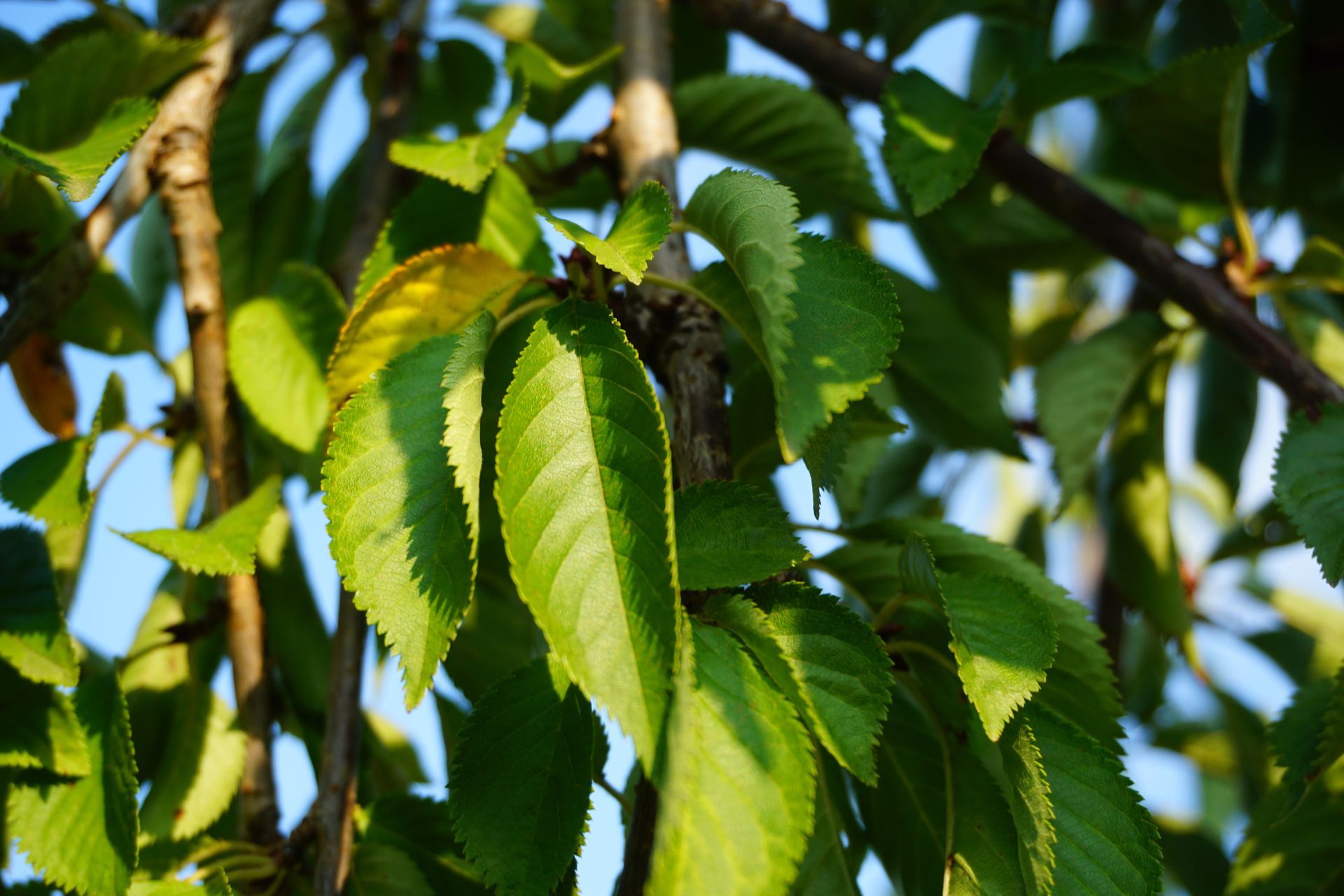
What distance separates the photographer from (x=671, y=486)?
1.42 feet

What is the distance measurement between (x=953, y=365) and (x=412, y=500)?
66 centimetres

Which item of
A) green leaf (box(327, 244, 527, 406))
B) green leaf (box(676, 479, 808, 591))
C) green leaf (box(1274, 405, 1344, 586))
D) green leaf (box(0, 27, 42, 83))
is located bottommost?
green leaf (box(676, 479, 808, 591))

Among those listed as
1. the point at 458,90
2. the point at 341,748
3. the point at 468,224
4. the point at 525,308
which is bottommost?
the point at 341,748

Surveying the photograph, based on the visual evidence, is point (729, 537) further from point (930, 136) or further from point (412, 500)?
point (930, 136)

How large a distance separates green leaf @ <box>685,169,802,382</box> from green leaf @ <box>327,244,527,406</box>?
14 centimetres

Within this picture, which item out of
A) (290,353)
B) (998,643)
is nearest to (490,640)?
(290,353)

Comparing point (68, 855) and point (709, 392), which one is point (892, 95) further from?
point (68, 855)

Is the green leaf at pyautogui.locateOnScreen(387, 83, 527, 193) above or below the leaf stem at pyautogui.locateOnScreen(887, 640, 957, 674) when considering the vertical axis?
above

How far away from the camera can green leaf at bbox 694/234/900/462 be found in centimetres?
42

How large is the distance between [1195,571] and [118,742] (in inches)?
62.1

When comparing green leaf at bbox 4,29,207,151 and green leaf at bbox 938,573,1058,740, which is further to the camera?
green leaf at bbox 4,29,207,151

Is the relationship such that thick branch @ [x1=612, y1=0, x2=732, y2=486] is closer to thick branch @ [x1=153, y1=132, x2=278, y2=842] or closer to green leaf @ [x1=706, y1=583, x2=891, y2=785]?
green leaf @ [x1=706, y1=583, x2=891, y2=785]

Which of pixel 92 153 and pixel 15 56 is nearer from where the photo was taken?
pixel 92 153

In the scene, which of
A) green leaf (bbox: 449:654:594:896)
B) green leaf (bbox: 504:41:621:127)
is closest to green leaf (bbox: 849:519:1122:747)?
green leaf (bbox: 449:654:594:896)
